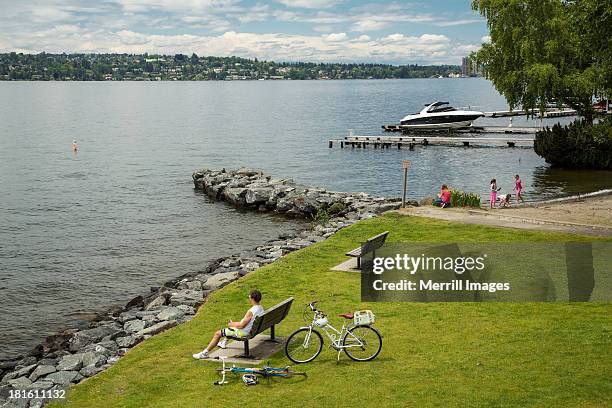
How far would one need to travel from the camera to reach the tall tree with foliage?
53.3 metres

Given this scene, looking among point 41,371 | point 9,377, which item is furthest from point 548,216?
point 9,377

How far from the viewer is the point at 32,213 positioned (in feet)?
155

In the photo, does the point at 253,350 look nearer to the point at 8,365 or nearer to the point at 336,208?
the point at 8,365

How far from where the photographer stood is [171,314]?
2023 cm

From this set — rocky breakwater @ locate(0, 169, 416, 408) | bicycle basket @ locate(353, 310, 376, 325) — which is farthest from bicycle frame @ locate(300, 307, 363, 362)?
rocky breakwater @ locate(0, 169, 416, 408)

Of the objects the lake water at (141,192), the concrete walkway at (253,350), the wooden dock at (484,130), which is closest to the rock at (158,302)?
the lake water at (141,192)

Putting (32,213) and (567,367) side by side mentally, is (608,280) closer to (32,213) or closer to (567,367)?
(567,367)

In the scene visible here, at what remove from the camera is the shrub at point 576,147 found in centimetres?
5350

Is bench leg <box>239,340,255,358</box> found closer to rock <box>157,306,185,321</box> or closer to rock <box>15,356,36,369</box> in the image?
rock <box>157,306,185,321</box>

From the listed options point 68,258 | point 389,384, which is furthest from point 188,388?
point 68,258

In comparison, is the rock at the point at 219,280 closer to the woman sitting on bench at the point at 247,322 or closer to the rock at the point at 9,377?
the rock at the point at 9,377

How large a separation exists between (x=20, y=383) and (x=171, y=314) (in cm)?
478

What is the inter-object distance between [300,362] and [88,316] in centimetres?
1367

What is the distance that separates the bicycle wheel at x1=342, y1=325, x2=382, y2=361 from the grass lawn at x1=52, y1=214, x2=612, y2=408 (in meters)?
0.21
